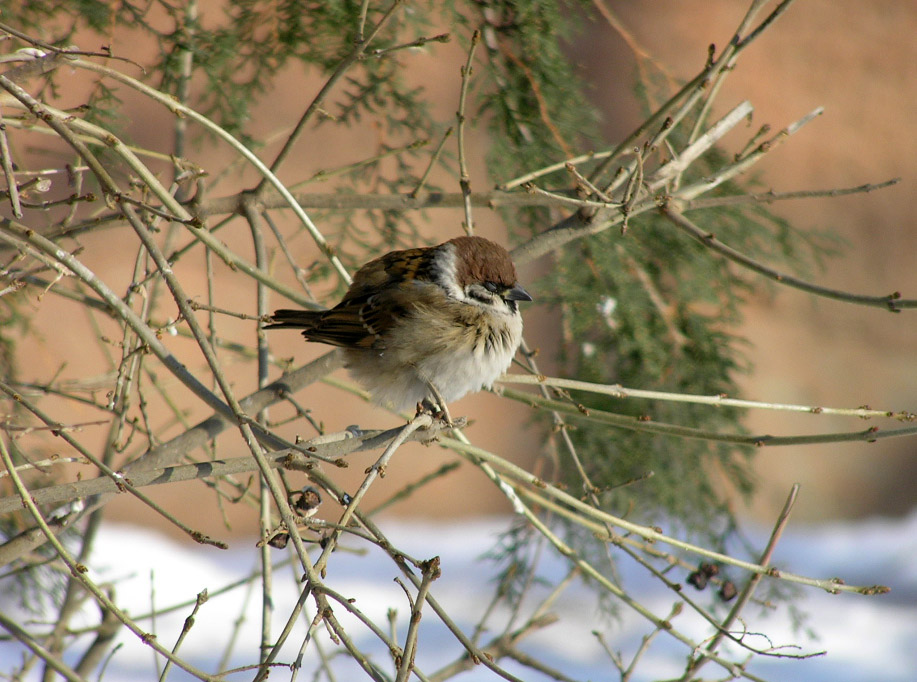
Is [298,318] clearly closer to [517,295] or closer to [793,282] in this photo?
[517,295]

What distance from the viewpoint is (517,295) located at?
59.9 inches

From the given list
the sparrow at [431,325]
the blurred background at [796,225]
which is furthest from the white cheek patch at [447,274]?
the blurred background at [796,225]

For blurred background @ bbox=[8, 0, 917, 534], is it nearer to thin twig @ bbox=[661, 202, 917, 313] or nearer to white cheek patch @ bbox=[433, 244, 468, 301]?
white cheek patch @ bbox=[433, 244, 468, 301]

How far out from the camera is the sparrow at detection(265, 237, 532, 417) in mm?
1473

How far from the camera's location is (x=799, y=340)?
380 cm

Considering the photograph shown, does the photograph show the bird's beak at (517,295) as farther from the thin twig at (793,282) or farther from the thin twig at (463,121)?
the thin twig at (793,282)

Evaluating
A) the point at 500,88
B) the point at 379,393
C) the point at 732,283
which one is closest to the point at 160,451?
the point at 379,393

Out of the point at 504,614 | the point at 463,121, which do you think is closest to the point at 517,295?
the point at 463,121

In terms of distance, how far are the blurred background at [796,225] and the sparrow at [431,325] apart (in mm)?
1663

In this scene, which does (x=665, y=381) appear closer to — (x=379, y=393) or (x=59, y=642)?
(x=379, y=393)

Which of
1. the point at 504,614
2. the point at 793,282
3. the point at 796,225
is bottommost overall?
the point at 793,282

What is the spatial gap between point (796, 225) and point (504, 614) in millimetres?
1929

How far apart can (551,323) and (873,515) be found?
155cm

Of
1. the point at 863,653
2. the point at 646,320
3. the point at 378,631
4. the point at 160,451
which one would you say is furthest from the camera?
the point at 863,653
